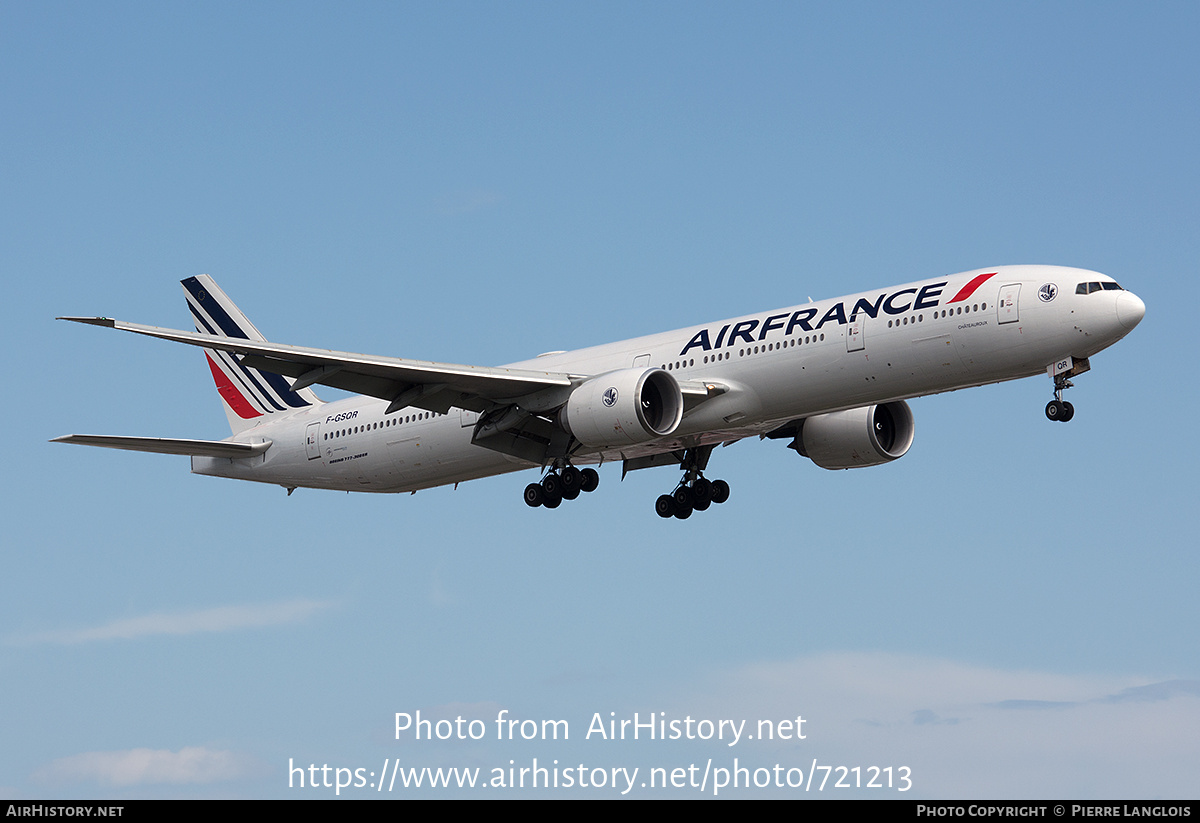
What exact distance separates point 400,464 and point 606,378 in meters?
8.11

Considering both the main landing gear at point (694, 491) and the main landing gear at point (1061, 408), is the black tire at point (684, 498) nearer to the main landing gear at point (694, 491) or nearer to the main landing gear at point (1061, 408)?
the main landing gear at point (694, 491)

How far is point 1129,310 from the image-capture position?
33.3 meters

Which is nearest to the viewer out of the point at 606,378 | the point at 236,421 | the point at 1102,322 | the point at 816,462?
the point at 1102,322

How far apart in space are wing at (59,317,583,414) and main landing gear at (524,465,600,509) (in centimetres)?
239

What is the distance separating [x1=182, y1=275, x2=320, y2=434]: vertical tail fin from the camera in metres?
47.6

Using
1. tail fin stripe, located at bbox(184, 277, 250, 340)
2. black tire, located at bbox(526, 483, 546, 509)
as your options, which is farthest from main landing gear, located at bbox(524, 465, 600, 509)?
tail fin stripe, located at bbox(184, 277, 250, 340)

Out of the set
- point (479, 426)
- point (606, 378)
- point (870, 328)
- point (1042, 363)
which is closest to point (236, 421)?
point (479, 426)

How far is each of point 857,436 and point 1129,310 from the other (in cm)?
998

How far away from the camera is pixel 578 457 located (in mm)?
40062

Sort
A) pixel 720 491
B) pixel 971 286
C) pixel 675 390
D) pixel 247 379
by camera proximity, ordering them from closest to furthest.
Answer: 1. pixel 971 286
2. pixel 675 390
3. pixel 720 491
4. pixel 247 379

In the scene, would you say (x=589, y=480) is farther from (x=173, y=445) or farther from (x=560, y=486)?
(x=173, y=445)

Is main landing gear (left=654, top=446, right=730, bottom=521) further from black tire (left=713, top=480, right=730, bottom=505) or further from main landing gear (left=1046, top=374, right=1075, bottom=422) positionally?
main landing gear (left=1046, top=374, right=1075, bottom=422)

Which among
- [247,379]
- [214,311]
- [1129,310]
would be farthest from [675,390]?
[214,311]

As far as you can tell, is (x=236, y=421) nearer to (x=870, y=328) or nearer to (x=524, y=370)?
(x=524, y=370)
